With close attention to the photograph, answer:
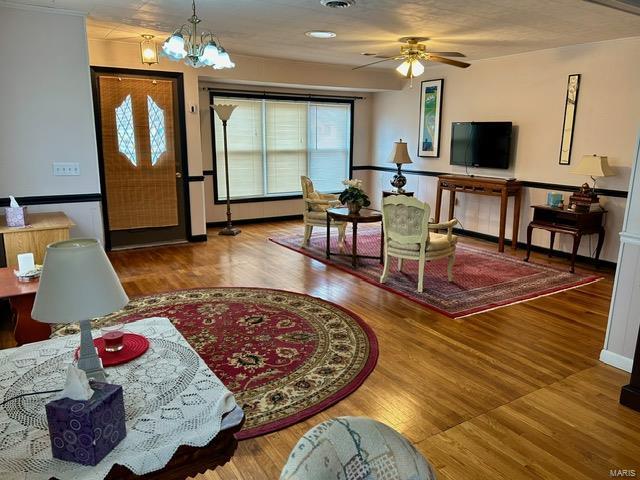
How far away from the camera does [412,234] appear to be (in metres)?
4.47

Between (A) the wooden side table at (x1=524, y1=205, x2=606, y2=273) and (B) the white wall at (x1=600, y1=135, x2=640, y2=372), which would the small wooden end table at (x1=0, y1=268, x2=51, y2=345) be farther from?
(A) the wooden side table at (x1=524, y1=205, x2=606, y2=273)

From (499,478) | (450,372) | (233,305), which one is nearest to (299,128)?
(233,305)

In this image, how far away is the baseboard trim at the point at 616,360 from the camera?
9.78 ft

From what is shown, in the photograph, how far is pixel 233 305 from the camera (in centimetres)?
404

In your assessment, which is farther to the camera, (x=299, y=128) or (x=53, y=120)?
(x=299, y=128)

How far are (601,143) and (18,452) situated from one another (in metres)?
5.95

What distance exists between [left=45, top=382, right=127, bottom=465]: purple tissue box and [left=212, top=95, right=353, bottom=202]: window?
646 centimetres

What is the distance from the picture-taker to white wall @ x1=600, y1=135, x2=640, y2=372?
2877 millimetres

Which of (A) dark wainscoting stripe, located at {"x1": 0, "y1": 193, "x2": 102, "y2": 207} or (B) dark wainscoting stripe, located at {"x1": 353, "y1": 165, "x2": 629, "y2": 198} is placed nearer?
(A) dark wainscoting stripe, located at {"x1": 0, "y1": 193, "x2": 102, "y2": 207}

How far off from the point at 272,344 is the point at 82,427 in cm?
219

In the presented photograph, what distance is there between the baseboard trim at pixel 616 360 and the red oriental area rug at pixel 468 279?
3.41 ft

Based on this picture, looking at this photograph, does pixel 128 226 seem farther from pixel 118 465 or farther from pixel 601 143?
pixel 601 143

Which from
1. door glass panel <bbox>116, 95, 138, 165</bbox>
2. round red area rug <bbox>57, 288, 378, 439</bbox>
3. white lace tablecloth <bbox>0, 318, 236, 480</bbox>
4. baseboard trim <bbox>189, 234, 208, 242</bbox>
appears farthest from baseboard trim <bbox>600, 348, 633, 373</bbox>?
door glass panel <bbox>116, 95, 138, 165</bbox>

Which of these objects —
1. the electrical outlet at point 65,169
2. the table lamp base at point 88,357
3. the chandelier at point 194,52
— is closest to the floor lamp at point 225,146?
the electrical outlet at point 65,169
